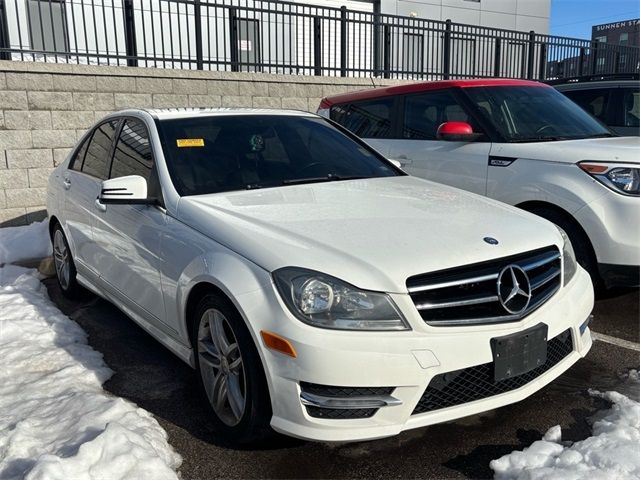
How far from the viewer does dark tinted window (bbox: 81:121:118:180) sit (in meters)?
4.46

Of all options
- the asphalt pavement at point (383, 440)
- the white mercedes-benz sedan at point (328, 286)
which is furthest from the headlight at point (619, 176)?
the white mercedes-benz sedan at point (328, 286)

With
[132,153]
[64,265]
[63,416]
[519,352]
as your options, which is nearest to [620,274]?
[519,352]

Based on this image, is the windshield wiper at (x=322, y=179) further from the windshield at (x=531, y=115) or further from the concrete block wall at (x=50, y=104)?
the concrete block wall at (x=50, y=104)

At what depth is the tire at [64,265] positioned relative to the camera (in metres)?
5.08

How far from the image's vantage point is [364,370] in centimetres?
237

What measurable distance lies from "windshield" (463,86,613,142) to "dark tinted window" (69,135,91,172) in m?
3.30

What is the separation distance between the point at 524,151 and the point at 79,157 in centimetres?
361

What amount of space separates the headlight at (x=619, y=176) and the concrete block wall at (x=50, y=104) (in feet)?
20.0

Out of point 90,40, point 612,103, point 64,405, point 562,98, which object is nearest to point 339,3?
point 90,40

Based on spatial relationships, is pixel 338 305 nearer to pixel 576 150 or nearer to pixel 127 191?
pixel 127 191

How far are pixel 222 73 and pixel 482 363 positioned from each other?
7.54 m

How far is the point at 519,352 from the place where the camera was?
259 cm

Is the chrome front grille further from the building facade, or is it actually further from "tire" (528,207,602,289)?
the building facade

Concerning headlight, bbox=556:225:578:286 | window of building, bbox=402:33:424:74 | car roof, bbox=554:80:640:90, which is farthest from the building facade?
headlight, bbox=556:225:578:286
